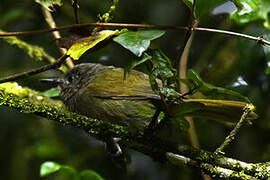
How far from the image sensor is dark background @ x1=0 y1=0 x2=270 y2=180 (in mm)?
3121

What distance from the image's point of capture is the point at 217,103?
1.97 meters

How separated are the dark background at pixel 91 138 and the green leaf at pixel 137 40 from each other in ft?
5.16

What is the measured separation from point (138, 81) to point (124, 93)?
0.13 m

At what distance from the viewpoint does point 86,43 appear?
1.43 meters

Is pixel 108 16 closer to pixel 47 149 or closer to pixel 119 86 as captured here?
pixel 119 86

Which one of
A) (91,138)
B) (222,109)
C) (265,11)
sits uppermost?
(265,11)

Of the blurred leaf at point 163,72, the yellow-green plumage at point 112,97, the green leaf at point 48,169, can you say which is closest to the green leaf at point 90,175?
the green leaf at point 48,169

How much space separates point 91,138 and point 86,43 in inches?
79.4

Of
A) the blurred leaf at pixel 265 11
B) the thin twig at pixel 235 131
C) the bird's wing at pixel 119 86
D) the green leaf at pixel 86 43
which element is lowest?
the bird's wing at pixel 119 86

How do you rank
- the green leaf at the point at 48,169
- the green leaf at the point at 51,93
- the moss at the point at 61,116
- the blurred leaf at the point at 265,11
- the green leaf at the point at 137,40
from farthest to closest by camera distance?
1. the green leaf at the point at 51,93
2. the blurred leaf at the point at 265,11
3. the green leaf at the point at 48,169
4. the moss at the point at 61,116
5. the green leaf at the point at 137,40

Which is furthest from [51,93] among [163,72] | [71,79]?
[163,72]

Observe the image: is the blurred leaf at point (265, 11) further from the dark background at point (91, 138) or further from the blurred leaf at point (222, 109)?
the blurred leaf at point (222, 109)

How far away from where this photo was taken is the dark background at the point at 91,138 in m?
3.12

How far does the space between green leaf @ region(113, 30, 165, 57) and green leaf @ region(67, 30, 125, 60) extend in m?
0.06
